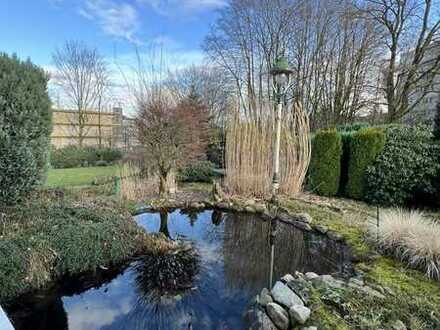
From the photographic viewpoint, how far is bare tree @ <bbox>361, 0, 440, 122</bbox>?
8.98 meters

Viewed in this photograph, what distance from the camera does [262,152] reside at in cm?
629

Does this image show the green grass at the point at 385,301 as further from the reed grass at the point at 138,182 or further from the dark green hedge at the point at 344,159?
the reed grass at the point at 138,182

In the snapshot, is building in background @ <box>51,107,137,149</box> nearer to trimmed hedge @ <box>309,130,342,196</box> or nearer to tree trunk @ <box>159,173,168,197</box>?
tree trunk @ <box>159,173,168,197</box>

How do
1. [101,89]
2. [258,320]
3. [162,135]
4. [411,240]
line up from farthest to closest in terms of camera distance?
[101,89]
[162,135]
[411,240]
[258,320]

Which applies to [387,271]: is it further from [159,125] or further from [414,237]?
[159,125]

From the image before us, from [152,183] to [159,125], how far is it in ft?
4.59

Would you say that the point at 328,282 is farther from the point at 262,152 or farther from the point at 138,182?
the point at 138,182

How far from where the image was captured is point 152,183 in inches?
256

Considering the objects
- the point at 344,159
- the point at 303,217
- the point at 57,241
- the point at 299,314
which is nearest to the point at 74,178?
the point at 57,241

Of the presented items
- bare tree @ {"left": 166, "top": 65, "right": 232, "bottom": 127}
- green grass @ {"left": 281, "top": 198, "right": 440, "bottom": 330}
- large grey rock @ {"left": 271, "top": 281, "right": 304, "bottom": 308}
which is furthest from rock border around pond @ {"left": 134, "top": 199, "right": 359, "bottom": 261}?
bare tree @ {"left": 166, "top": 65, "right": 232, "bottom": 127}

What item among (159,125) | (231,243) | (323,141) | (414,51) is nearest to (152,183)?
(159,125)

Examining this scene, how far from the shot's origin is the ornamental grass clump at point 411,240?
2883 millimetres

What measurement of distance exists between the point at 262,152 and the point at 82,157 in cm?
914

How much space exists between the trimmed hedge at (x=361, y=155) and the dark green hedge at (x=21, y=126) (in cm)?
588
